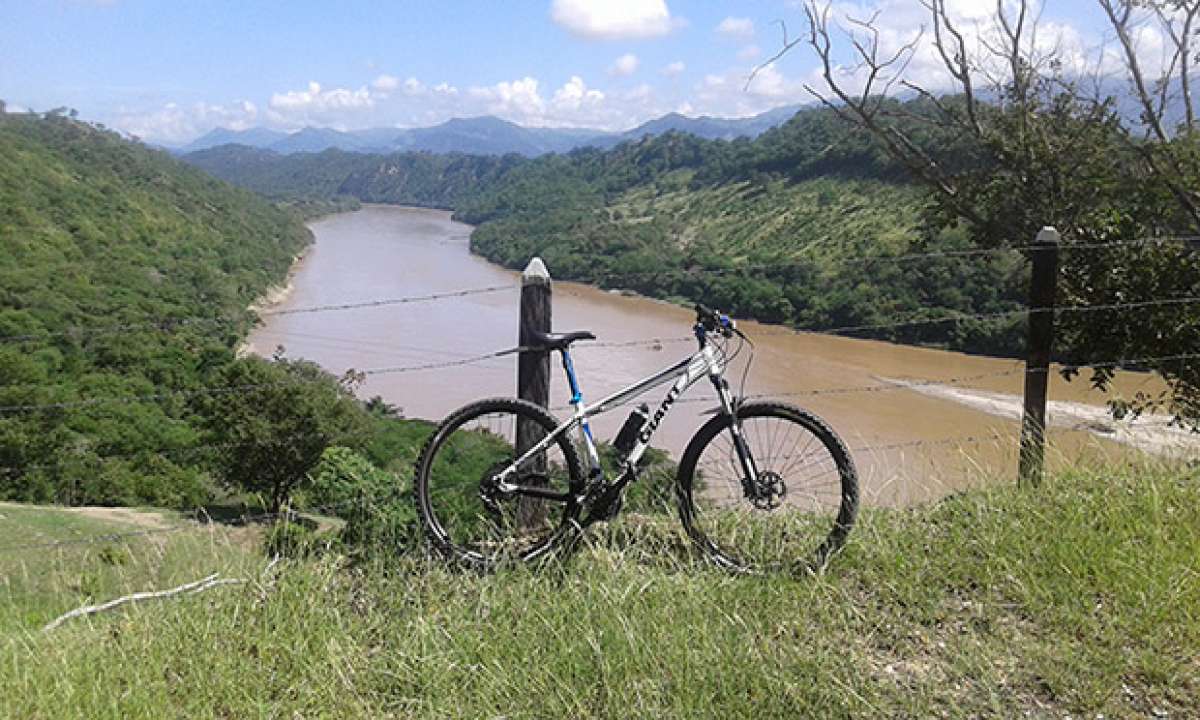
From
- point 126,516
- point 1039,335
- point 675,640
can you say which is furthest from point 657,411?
point 126,516

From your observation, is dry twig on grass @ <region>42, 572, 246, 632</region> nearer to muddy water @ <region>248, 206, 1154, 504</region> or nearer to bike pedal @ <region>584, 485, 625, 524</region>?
bike pedal @ <region>584, 485, 625, 524</region>

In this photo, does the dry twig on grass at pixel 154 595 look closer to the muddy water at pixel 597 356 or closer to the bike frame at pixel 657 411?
the bike frame at pixel 657 411

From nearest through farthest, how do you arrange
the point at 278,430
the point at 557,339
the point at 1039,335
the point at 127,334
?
1. the point at 557,339
2. the point at 1039,335
3. the point at 278,430
4. the point at 127,334

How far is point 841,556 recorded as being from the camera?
8.96 ft

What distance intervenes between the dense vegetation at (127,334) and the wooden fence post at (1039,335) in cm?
275

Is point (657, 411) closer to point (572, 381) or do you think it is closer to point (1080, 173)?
point (572, 381)

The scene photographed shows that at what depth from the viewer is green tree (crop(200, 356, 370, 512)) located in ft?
68.5

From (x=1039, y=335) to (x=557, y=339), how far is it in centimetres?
196

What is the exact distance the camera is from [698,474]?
3.01m

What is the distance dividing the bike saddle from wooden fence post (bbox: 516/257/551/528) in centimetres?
4

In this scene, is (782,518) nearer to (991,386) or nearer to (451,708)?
(451,708)

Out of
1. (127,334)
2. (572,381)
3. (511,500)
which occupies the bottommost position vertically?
(127,334)

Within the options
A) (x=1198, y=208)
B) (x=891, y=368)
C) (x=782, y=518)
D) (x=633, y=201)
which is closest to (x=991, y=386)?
(x=891, y=368)

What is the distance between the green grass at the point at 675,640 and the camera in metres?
1.98
